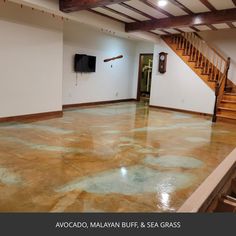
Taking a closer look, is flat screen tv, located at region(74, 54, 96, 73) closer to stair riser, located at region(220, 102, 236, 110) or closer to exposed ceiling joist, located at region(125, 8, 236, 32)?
exposed ceiling joist, located at region(125, 8, 236, 32)

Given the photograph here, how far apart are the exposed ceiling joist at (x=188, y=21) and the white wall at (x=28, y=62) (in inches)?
90.8

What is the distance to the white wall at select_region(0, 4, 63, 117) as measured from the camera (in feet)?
17.2

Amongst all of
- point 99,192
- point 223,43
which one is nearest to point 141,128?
point 99,192

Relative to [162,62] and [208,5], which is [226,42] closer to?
[162,62]

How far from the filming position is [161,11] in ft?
19.1

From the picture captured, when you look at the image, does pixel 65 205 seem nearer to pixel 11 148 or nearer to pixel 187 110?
pixel 11 148

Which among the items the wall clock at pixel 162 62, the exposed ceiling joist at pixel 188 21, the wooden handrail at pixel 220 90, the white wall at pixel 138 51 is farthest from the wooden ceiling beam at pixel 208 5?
the white wall at pixel 138 51

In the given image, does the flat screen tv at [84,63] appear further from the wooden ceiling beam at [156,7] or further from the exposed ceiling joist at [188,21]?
the wooden ceiling beam at [156,7]

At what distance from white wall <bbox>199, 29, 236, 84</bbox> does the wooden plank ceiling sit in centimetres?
201

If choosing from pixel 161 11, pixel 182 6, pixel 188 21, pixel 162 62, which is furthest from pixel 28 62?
pixel 162 62

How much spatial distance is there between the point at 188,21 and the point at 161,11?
2.75 ft

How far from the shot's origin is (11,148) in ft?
12.3

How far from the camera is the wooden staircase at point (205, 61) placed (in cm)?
717

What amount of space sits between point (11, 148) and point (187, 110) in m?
6.28
